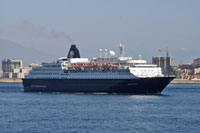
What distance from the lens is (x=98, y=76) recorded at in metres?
87.2

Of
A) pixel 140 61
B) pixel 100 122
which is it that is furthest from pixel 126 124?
pixel 140 61

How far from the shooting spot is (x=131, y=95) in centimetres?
8025

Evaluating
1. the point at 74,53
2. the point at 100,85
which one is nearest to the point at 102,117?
the point at 100,85

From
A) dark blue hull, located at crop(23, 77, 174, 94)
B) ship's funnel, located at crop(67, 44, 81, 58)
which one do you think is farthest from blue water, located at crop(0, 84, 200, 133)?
ship's funnel, located at crop(67, 44, 81, 58)

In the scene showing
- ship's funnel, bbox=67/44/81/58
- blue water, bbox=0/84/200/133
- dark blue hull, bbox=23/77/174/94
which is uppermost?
ship's funnel, bbox=67/44/81/58

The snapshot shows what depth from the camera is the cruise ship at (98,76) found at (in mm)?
82750

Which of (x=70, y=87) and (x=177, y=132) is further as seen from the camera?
(x=70, y=87)

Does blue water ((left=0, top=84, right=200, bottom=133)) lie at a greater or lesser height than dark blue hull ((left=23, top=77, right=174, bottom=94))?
lesser

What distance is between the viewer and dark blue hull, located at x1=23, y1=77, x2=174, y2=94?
82.2 metres

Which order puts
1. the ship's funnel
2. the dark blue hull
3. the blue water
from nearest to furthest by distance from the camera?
the blue water → the dark blue hull → the ship's funnel

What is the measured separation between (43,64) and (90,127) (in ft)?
171

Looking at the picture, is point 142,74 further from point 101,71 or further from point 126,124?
point 126,124

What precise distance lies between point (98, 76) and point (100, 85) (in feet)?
5.31

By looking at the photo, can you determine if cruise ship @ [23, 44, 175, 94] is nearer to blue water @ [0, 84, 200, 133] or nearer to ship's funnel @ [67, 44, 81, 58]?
ship's funnel @ [67, 44, 81, 58]
